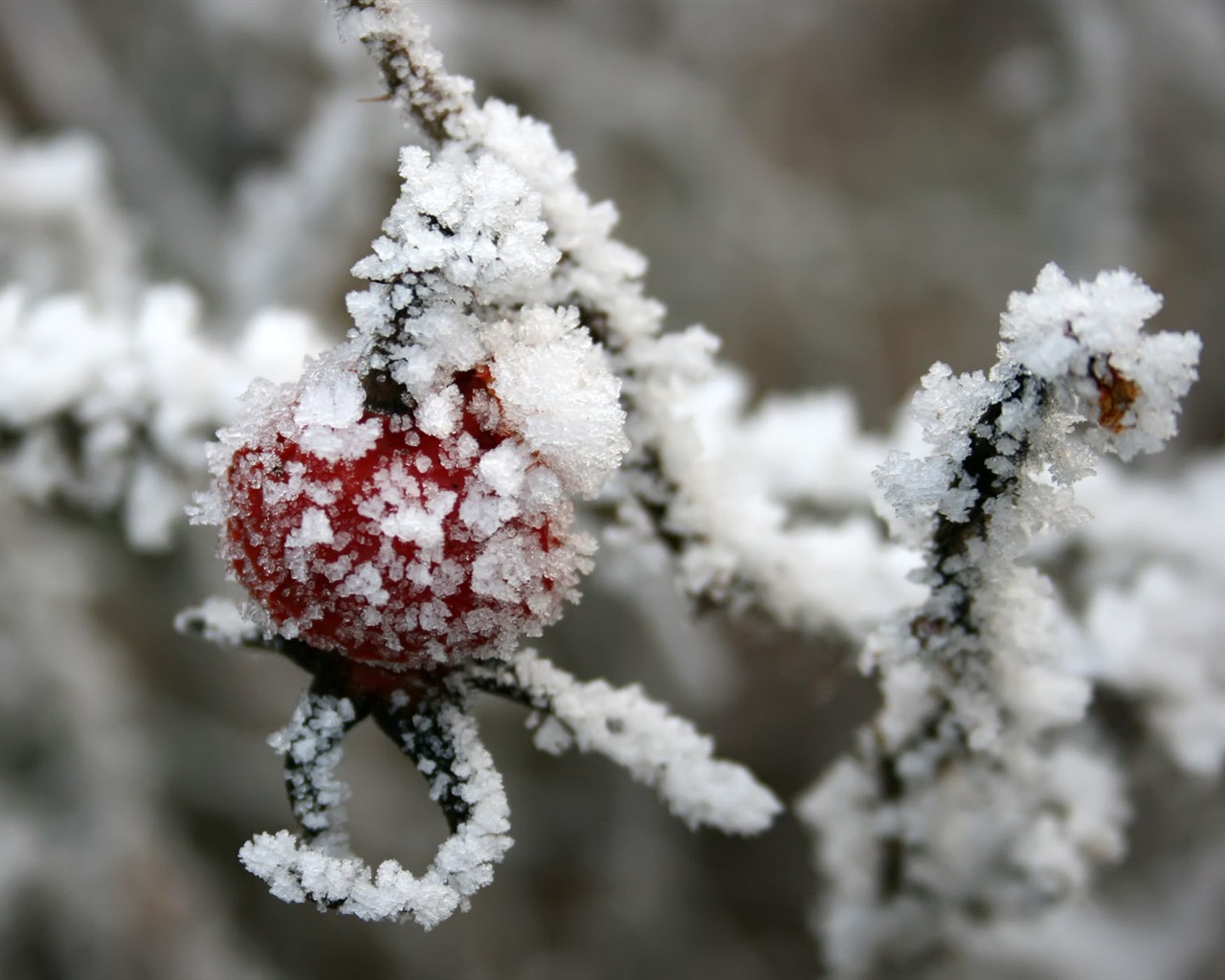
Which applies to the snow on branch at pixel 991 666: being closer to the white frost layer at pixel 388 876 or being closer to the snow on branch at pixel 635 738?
the snow on branch at pixel 635 738

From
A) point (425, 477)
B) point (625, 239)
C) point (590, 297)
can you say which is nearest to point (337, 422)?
point (425, 477)

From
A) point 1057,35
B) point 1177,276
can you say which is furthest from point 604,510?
point 1177,276

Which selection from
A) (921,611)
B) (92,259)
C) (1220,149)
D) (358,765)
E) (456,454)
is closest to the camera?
(456,454)

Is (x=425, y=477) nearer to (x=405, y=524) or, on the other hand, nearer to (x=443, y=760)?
(x=405, y=524)

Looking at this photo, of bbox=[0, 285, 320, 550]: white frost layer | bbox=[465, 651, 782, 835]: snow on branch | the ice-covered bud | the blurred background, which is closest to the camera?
the ice-covered bud

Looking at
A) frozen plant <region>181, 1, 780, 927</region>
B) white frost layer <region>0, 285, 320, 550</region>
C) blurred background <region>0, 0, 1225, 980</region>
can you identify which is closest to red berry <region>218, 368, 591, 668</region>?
frozen plant <region>181, 1, 780, 927</region>

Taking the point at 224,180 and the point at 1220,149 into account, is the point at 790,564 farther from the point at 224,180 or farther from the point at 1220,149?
the point at 224,180

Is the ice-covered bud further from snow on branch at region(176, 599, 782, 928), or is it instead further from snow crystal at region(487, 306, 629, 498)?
snow on branch at region(176, 599, 782, 928)
